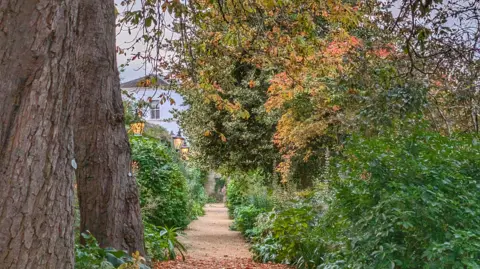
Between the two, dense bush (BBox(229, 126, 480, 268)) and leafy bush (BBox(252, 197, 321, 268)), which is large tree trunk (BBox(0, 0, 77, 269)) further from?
leafy bush (BBox(252, 197, 321, 268))

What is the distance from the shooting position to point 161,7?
7539 mm

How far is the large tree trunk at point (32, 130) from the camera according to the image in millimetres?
2945

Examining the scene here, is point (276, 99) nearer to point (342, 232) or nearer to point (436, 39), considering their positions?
point (436, 39)

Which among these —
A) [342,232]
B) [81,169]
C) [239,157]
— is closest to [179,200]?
[239,157]

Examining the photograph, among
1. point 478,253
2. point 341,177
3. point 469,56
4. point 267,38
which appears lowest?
point 478,253

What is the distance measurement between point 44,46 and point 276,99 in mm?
10209

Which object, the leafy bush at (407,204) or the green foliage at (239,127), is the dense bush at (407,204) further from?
the green foliage at (239,127)

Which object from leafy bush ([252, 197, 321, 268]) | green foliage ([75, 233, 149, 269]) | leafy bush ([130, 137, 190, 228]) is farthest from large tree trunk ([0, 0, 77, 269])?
leafy bush ([130, 137, 190, 228])

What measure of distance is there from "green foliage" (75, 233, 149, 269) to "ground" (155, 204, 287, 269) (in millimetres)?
2411

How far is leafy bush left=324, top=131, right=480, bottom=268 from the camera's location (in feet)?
13.4

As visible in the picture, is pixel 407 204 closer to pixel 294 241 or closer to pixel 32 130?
pixel 32 130

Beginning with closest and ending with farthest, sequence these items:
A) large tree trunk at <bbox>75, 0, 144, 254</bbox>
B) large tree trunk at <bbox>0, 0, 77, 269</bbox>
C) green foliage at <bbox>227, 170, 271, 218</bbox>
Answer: large tree trunk at <bbox>0, 0, 77, 269</bbox>
large tree trunk at <bbox>75, 0, 144, 254</bbox>
green foliage at <bbox>227, 170, 271, 218</bbox>

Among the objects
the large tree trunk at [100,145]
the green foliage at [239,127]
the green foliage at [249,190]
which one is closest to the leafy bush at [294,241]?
the large tree trunk at [100,145]

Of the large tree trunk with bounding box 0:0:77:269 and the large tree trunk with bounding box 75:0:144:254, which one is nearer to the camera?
the large tree trunk with bounding box 0:0:77:269
